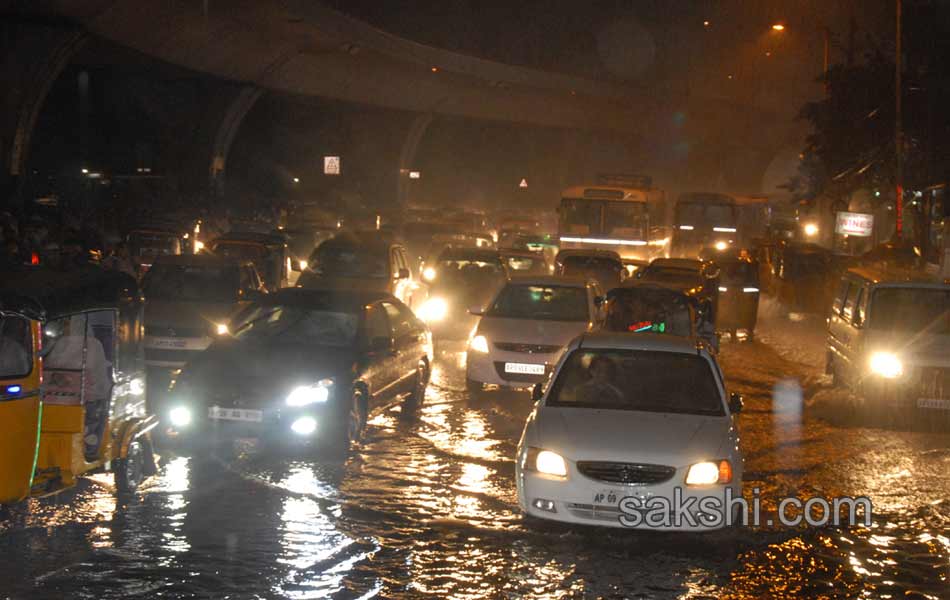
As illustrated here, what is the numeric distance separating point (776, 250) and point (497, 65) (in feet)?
86.3

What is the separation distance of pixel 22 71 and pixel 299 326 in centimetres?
2438

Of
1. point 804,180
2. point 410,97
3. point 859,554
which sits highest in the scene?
point 410,97

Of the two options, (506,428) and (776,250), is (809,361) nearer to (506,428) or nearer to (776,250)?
(506,428)

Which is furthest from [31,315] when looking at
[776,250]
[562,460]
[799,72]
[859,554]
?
[799,72]

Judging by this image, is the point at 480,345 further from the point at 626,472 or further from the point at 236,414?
the point at 626,472

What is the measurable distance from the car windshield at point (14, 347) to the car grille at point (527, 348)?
8.50 meters

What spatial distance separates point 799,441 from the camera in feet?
44.3

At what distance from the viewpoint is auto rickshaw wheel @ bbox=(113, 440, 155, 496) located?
382 inches

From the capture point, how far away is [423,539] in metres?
8.98

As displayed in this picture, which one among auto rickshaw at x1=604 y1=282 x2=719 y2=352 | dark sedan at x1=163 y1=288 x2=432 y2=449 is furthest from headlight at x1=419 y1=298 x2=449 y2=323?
dark sedan at x1=163 y1=288 x2=432 y2=449

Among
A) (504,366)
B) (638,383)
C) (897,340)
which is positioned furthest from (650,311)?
(638,383)

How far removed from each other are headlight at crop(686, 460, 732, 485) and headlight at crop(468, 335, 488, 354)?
7.35m

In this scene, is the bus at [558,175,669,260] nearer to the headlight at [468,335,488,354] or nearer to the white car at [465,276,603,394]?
the white car at [465,276,603,394]

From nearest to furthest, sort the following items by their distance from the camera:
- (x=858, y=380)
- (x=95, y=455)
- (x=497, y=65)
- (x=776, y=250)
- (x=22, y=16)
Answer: (x=95, y=455) → (x=858, y=380) → (x=22, y=16) → (x=776, y=250) → (x=497, y=65)
